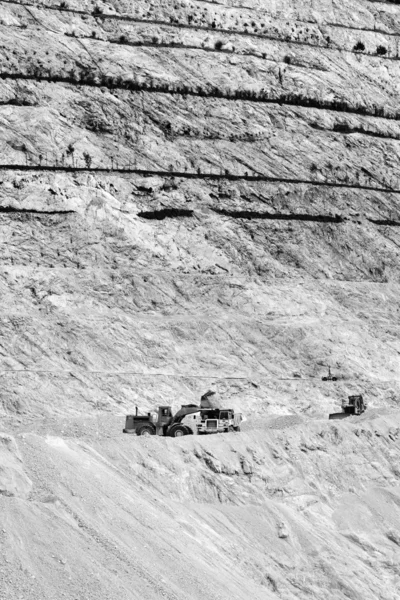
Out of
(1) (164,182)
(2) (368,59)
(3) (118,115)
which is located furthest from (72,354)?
(2) (368,59)

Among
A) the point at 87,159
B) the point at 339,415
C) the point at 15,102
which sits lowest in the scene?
the point at 339,415

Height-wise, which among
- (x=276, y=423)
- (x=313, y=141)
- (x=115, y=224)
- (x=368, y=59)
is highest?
(x=368, y=59)

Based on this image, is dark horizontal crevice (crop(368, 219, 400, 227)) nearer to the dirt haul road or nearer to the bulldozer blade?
the dirt haul road

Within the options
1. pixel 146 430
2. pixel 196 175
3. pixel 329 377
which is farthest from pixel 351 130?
pixel 146 430

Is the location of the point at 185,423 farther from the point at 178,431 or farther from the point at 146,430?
the point at 146,430

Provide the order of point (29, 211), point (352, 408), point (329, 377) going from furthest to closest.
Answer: point (29, 211)
point (329, 377)
point (352, 408)

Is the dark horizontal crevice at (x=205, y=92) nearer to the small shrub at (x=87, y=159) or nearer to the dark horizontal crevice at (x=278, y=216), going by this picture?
the small shrub at (x=87, y=159)

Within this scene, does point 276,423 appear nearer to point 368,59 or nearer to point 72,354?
point 72,354
